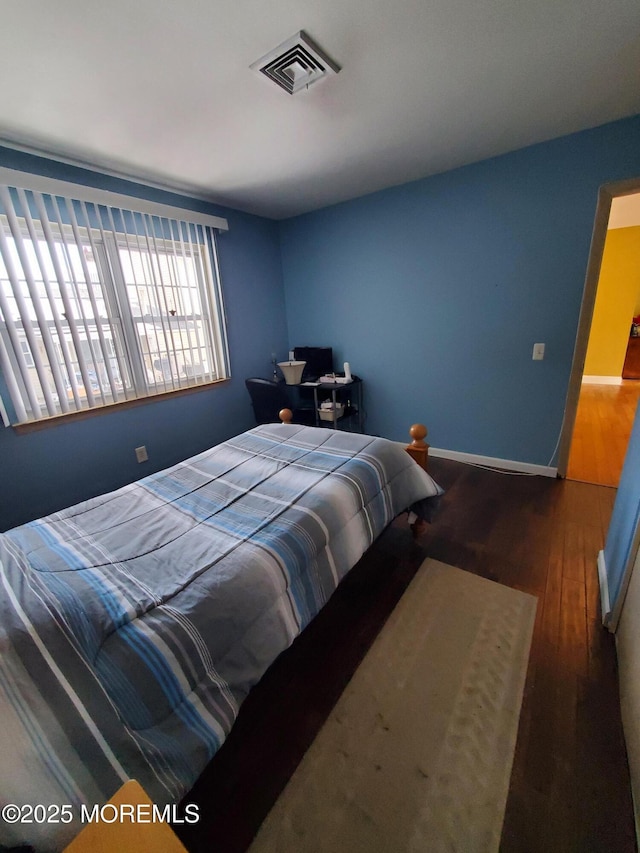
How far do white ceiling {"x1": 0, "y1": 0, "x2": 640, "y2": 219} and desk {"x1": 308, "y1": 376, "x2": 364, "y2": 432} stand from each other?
179cm

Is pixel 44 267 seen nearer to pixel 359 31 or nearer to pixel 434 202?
pixel 359 31

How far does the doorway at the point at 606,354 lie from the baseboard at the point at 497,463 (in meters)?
0.10

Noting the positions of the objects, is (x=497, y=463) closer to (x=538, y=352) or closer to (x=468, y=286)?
(x=538, y=352)

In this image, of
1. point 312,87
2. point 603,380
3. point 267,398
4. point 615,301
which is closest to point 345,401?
point 267,398

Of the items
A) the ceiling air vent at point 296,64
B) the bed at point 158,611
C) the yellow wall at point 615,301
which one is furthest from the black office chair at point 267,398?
the yellow wall at point 615,301

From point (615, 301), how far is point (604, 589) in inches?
214

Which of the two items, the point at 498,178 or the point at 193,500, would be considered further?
the point at 498,178

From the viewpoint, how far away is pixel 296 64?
4.74 ft

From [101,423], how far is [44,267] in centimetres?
106

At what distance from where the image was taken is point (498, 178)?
8.10ft

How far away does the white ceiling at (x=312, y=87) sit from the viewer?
1222 mm

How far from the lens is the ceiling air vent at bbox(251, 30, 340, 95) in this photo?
1.34m

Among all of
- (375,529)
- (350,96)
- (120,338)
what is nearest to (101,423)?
(120,338)

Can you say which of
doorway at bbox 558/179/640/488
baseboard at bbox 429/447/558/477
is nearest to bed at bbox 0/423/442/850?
baseboard at bbox 429/447/558/477
